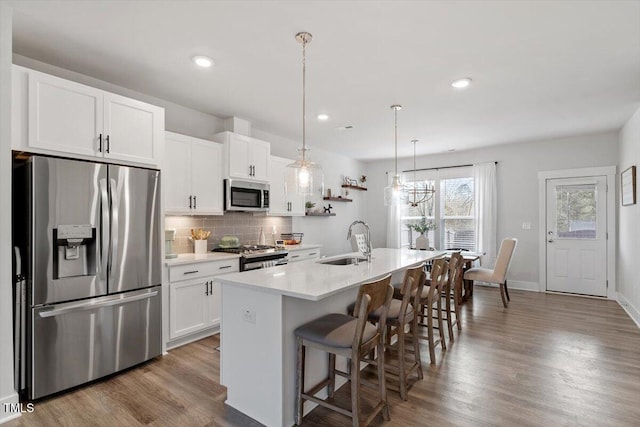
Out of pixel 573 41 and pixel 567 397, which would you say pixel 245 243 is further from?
pixel 573 41

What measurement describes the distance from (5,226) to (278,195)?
3.26m

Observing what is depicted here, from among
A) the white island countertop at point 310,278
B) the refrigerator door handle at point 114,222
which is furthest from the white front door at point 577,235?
the refrigerator door handle at point 114,222

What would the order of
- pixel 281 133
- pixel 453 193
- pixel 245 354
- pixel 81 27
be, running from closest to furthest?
pixel 245 354 < pixel 81 27 < pixel 281 133 < pixel 453 193

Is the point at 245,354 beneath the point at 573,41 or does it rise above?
beneath

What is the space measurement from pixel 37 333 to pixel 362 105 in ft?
12.3

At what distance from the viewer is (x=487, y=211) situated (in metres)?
6.34

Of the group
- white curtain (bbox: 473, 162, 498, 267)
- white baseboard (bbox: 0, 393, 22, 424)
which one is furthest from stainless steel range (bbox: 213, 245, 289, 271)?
white curtain (bbox: 473, 162, 498, 267)

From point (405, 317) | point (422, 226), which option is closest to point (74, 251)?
point (405, 317)

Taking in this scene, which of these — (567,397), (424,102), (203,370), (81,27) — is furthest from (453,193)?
(81,27)

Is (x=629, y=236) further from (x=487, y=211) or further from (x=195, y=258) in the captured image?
(x=195, y=258)

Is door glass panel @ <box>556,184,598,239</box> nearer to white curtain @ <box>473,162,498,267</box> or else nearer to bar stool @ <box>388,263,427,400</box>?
white curtain @ <box>473,162,498,267</box>

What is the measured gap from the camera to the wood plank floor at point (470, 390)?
220 centimetres

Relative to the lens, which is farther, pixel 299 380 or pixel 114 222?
pixel 114 222

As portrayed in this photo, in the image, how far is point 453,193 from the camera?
22.5ft
